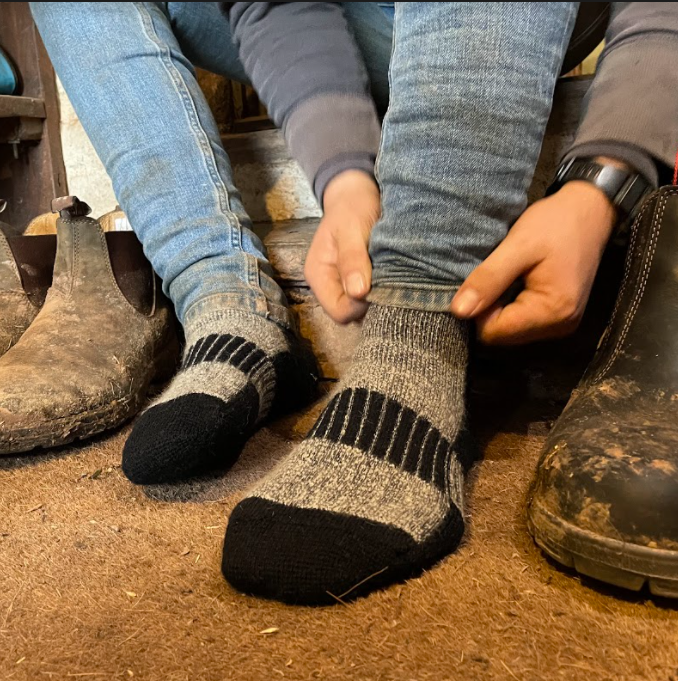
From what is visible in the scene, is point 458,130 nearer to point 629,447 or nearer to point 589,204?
point 589,204

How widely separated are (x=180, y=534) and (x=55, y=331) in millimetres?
363

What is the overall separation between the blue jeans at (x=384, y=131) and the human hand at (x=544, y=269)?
0.02 meters

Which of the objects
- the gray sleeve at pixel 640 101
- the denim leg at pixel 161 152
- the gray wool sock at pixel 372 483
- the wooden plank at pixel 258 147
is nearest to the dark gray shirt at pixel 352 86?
the gray sleeve at pixel 640 101

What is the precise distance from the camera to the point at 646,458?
0.37m

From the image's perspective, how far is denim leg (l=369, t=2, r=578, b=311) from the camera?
0.44 m

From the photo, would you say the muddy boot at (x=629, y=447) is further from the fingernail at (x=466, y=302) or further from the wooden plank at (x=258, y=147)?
the wooden plank at (x=258, y=147)

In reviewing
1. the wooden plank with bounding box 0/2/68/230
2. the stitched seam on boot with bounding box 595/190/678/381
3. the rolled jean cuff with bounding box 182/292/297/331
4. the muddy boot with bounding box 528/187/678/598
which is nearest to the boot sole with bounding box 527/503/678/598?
the muddy boot with bounding box 528/187/678/598

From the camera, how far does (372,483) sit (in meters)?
0.42

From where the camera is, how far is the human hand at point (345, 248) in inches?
20.3

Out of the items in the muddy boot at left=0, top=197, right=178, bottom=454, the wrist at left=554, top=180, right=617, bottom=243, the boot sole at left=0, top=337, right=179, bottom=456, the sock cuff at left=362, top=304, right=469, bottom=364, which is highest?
the wrist at left=554, top=180, right=617, bottom=243

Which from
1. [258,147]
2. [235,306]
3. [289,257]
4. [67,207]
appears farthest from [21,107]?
[235,306]

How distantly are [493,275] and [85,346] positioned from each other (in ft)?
1.56

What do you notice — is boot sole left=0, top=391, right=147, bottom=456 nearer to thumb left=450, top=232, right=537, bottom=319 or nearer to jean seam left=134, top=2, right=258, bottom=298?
jean seam left=134, top=2, right=258, bottom=298

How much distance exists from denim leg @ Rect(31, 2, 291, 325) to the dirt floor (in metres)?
0.28
